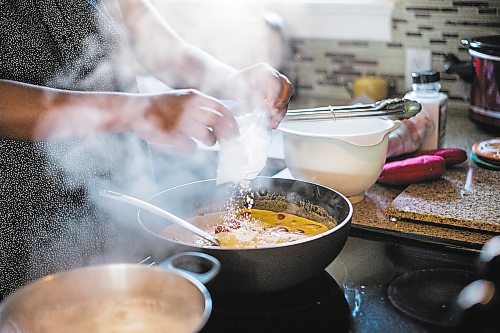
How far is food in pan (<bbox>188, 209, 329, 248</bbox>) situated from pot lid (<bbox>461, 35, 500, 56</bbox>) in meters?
0.87

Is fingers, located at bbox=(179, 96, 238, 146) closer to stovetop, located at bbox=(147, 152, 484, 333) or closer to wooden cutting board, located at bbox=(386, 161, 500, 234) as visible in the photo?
stovetop, located at bbox=(147, 152, 484, 333)

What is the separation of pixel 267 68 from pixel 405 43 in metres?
1.03

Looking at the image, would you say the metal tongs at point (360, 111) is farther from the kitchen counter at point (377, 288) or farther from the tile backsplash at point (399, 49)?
the tile backsplash at point (399, 49)

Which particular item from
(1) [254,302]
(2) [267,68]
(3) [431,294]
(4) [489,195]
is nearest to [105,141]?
(2) [267,68]

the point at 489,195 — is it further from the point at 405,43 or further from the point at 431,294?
the point at 405,43

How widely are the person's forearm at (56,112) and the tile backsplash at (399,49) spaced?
4.41ft

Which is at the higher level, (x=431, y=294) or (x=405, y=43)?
(x=405, y=43)

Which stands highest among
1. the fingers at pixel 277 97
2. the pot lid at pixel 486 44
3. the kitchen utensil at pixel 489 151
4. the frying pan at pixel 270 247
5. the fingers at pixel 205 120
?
the fingers at pixel 205 120

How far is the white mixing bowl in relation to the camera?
1447mm

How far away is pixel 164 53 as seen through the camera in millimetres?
1620

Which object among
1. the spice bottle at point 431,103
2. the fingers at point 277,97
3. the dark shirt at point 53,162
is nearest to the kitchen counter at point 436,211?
the spice bottle at point 431,103

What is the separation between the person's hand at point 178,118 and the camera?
43.6 inches

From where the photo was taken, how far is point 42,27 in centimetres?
127

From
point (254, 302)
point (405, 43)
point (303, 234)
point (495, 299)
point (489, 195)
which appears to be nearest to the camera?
point (495, 299)
